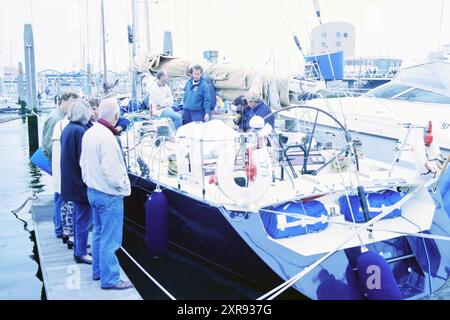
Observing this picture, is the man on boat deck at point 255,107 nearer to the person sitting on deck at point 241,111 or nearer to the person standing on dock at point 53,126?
the person sitting on deck at point 241,111

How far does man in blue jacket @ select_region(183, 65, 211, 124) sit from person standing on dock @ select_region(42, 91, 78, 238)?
2.13m

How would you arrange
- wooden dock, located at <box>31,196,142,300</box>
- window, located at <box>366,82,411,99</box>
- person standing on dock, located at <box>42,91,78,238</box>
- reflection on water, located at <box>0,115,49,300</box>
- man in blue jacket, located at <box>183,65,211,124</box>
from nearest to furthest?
wooden dock, located at <box>31,196,142,300</box>
reflection on water, located at <box>0,115,49,300</box>
person standing on dock, located at <box>42,91,78,238</box>
man in blue jacket, located at <box>183,65,211,124</box>
window, located at <box>366,82,411,99</box>

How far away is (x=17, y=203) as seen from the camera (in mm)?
9273

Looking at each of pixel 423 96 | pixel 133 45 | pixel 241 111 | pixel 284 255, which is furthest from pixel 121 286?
pixel 423 96

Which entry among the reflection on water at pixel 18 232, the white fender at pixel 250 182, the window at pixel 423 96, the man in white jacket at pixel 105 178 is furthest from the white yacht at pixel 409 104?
the reflection on water at pixel 18 232

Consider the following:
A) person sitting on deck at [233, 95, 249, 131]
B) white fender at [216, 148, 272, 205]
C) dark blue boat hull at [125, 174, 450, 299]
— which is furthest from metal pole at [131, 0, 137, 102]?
white fender at [216, 148, 272, 205]

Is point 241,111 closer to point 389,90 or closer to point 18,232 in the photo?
point 18,232

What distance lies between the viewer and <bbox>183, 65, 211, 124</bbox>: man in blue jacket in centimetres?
739

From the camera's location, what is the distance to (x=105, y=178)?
4.09 meters

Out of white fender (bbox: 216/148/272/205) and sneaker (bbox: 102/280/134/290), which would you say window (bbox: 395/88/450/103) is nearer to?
white fender (bbox: 216/148/272/205)

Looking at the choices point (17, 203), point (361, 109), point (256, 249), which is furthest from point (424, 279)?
point (17, 203)

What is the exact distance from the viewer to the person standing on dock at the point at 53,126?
5.62 meters

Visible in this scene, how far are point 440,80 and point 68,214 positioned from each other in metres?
6.26

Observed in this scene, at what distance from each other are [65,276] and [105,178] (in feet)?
4.29
